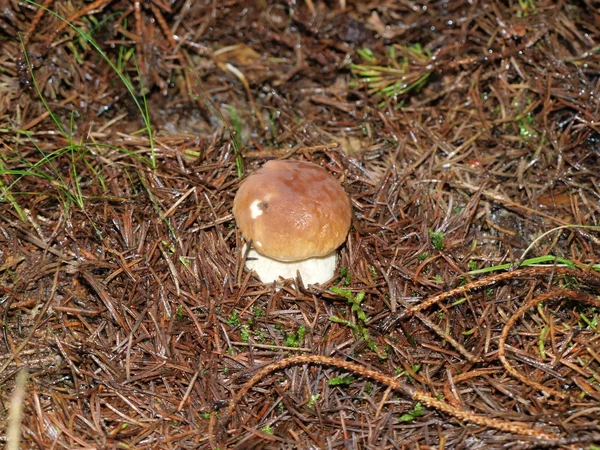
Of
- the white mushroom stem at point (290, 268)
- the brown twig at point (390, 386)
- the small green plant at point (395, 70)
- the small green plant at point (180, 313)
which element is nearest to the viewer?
the brown twig at point (390, 386)

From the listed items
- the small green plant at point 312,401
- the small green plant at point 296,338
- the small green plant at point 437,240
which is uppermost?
the small green plant at point 437,240

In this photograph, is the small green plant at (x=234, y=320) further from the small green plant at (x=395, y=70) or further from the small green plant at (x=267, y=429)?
the small green plant at (x=395, y=70)

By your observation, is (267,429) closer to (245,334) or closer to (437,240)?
(245,334)

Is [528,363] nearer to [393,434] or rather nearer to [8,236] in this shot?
[393,434]

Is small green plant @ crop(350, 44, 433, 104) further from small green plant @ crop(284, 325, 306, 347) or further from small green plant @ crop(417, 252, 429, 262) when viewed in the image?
small green plant @ crop(284, 325, 306, 347)

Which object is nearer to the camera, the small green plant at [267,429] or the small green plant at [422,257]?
the small green plant at [267,429]

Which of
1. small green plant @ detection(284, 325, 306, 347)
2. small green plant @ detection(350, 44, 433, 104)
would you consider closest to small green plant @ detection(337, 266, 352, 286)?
small green plant @ detection(284, 325, 306, 347)

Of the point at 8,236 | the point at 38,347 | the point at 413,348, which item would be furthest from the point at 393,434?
the point at 8,236

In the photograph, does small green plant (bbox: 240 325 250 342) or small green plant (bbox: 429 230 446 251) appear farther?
small green plant (bbox: 429 230 446 251)

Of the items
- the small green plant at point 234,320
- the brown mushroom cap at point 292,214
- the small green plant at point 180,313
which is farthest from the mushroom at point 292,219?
the small green plant at point 180,313
